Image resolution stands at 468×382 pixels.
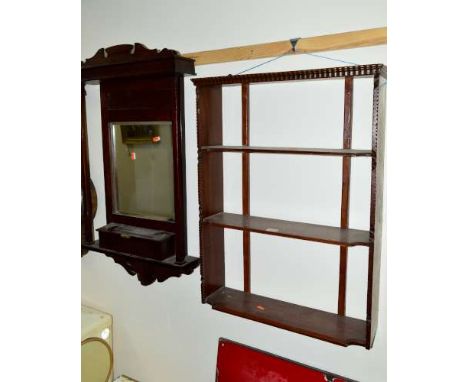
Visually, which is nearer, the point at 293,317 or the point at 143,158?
the point at 293,317

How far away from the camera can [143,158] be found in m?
2.52

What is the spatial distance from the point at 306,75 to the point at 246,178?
713 mm

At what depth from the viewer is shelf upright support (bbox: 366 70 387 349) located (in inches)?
62.8

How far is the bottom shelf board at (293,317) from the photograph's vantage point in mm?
1848

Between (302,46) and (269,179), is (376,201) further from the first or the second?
(302,46)

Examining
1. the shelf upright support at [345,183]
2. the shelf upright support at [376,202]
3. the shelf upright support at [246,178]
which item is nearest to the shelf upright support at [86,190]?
the shelf upright support at [246,178]

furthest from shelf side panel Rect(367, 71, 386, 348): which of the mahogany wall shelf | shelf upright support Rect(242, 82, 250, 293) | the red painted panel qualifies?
shelf upright support Rect(242, 82, 250, 293)

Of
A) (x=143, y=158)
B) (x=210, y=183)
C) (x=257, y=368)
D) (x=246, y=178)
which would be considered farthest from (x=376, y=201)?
(x=143, y=158)

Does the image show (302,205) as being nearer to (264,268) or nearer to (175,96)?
(264,268)

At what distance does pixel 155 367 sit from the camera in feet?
9.11
